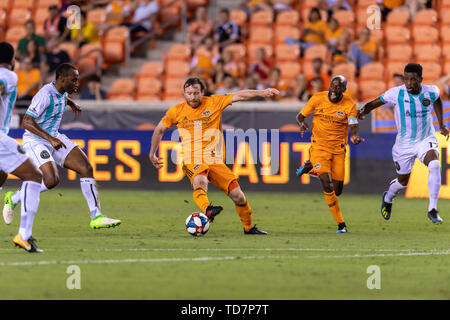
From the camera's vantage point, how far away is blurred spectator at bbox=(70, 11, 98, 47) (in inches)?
939

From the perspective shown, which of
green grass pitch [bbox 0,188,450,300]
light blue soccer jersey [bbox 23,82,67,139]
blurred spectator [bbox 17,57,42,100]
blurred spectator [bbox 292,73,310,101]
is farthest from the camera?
blurred spectator [bbox 17,57,42,100]

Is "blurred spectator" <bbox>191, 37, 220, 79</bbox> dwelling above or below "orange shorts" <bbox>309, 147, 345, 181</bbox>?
above

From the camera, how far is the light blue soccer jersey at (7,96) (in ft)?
30.9

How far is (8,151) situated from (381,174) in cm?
1097

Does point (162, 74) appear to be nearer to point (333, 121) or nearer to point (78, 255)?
point (333, 121)

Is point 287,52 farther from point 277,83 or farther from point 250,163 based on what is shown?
point 250,163

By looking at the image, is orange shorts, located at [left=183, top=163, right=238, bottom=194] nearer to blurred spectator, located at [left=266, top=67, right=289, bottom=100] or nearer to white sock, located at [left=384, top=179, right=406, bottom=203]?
white sock, located at [left=384, top=179, right=406, bottom=203]

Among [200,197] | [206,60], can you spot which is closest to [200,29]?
[206,60]

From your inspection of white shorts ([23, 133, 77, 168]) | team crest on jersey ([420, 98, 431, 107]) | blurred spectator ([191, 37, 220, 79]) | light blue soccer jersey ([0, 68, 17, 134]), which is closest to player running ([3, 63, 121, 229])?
white shorts ([23, 133, 77, 168])

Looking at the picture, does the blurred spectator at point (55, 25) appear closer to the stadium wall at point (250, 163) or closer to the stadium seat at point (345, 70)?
the stadium wall at point (250, 163)

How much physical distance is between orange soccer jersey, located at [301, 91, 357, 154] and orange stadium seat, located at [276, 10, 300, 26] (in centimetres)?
993

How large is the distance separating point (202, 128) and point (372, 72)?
997cm

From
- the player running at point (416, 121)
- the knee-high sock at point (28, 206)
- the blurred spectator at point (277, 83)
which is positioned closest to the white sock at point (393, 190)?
the player running at point (416, 121)

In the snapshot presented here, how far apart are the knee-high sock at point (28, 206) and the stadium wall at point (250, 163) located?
31.6ft
